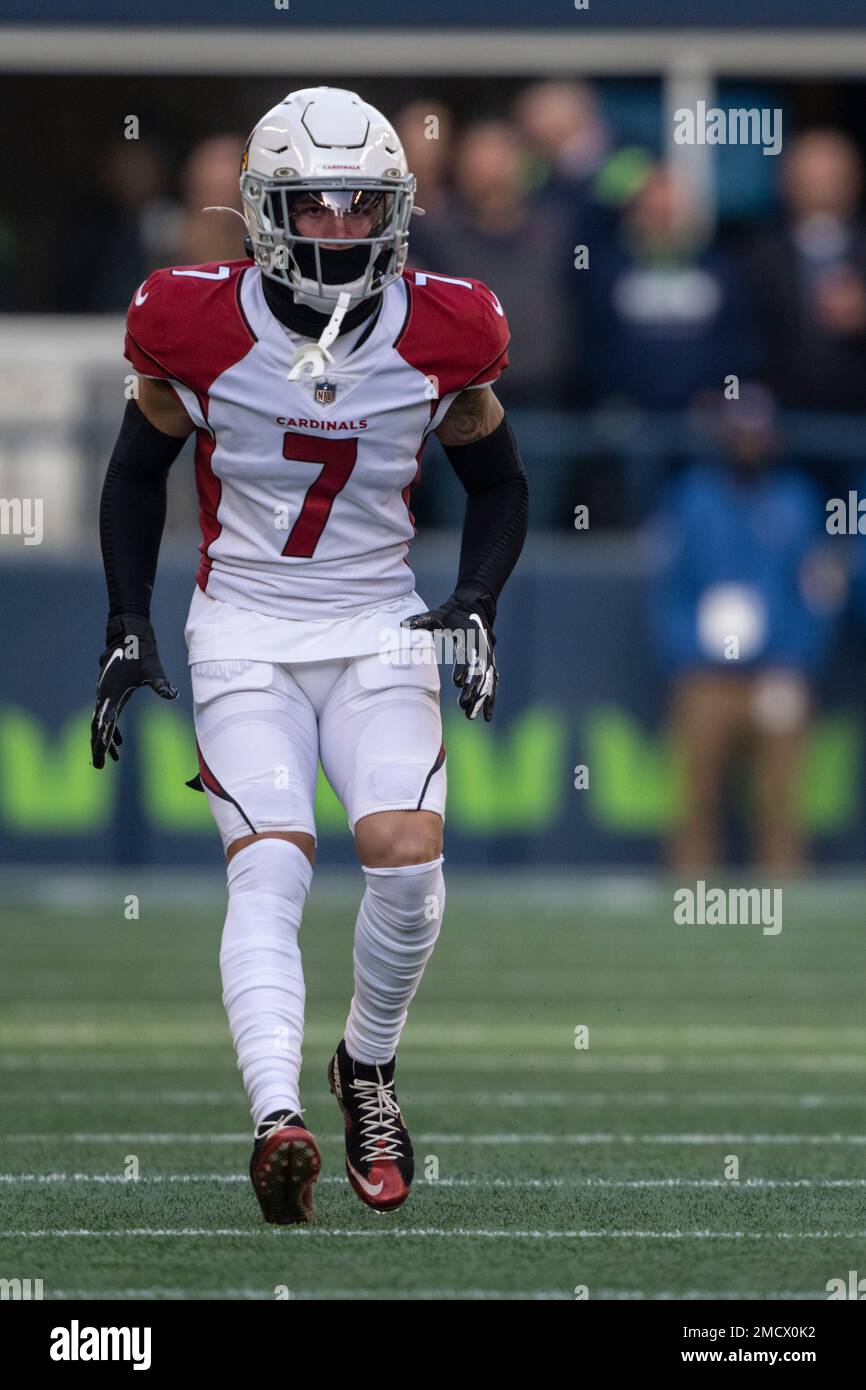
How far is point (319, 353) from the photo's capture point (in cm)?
549

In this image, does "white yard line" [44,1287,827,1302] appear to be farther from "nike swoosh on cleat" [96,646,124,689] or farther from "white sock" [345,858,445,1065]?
"nike swoosh on cleat" [96,646,124,689]

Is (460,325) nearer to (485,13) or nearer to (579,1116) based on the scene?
(579,1116)

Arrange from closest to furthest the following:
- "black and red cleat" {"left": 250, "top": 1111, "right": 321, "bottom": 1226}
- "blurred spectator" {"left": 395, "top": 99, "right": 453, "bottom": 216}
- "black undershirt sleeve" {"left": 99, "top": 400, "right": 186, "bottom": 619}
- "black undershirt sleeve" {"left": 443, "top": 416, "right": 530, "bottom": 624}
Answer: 1. "black and red cleat" {"left": 250, "top": 1111, "right": 321, "bottom": 1226}
2. "black undershirt sleeve" {"left": 99, "top": 400, "right": 186, "bottom": 619}
3. "black undershirt sleeve" {"left": 443, "top": 416, "right": 530, "bottom": 624}
4. "blurred spectator" {"left": 395, "top": 99, "right": 453, "bottom": 216}

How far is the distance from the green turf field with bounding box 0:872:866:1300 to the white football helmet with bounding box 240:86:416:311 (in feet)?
5.96

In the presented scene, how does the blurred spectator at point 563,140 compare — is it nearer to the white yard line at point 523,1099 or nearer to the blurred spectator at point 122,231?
the blurred spectator at point 122,231

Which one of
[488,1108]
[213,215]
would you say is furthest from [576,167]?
[488,1108]

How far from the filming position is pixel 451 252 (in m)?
12.5

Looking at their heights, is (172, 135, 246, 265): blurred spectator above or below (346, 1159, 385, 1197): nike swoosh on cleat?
above

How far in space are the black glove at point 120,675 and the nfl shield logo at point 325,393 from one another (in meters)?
0.56

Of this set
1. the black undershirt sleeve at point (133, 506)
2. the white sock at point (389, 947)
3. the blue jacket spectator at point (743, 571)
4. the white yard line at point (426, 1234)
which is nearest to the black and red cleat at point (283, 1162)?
the white yard line at point (426, 1234)

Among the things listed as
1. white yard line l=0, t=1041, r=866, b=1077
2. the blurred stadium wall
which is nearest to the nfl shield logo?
white yard line l=0, t=1041, r=866, b=1077

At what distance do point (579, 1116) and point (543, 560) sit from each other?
6.30 m

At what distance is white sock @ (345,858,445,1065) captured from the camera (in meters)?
5.46
